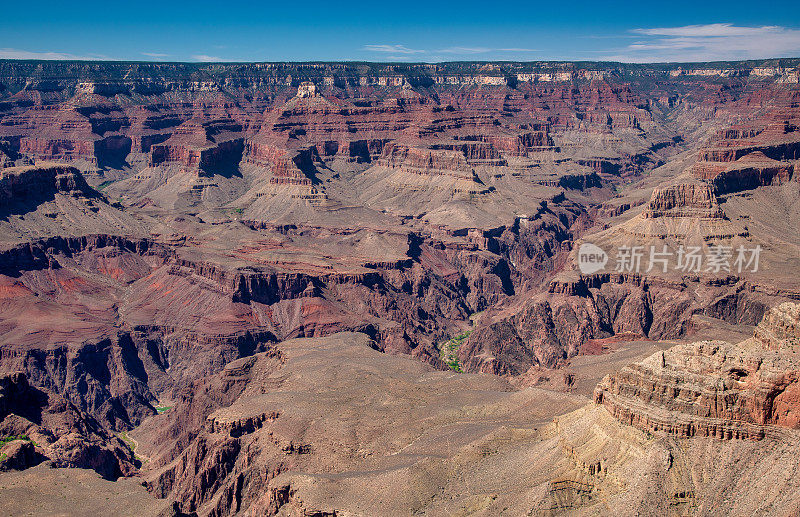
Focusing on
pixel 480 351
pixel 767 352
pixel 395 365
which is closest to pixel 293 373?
pixel 395 365

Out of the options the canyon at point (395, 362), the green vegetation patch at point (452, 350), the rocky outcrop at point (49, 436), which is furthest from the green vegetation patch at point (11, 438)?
the green vegetation patch at point (452, 350)

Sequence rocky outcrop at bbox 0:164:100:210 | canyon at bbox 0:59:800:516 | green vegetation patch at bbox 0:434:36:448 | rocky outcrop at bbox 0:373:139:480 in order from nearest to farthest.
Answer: canyon at bbox 0:59:800:516, rocky outcrop at bbox 0:373:139:480, green vegetation patch at bbox 0:434:36:448, rocky outcrop at bbox 0:164:100:210

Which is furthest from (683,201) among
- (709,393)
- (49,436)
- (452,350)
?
(49,436)

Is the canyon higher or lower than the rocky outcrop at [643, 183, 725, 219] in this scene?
lower

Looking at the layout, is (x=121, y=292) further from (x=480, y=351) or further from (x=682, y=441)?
(x=682, y=441)

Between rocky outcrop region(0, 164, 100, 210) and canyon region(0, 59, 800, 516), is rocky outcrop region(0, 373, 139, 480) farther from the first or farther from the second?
rocky outcrop region(0, 164, 100, 210)

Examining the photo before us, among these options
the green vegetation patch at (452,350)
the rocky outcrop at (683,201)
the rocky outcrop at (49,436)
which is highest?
the rocky outcrop at (683,201)

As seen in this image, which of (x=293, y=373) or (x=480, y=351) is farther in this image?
(x=480, y=351)

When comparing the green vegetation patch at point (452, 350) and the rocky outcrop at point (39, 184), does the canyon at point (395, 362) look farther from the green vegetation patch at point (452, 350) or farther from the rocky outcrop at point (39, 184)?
the green vegetation patch at point (452, 350)

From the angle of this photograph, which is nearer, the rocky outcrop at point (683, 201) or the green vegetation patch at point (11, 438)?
the green vegetation patch at point (11, 438)

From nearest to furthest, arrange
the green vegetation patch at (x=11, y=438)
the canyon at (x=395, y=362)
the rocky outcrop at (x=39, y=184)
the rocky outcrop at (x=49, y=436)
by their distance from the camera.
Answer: the canyon at (x=395, y=362) → the rocky outcrop at (x=49, y=436) → the green vegetation patch at (x=11, y=438) → the rocky outcrop at (x=39, y=184)

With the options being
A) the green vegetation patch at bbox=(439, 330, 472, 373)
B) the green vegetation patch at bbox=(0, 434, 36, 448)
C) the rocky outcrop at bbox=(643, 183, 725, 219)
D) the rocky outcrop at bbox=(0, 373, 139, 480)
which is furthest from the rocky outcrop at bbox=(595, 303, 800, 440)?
the rocky outcrop at bbox=(643, 183, 725, 219)
